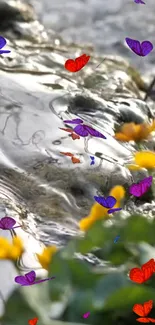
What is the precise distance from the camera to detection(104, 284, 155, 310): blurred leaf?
1.15m

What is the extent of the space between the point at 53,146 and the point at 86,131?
0.44ft

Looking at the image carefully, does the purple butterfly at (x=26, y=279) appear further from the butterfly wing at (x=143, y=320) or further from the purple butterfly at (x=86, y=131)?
the purple butterfly at (x=86, y=131)

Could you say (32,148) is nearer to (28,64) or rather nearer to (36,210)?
(36,210)

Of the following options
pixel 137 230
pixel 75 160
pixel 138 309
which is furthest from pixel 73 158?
pixel 138 309

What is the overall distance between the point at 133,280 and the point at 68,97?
148 centimetres

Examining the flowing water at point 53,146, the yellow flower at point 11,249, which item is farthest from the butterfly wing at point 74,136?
the yellow flower at point 11,249

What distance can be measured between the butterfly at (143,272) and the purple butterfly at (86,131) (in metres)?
1.04

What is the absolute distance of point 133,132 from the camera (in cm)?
254

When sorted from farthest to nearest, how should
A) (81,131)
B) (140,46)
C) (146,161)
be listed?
(81,131) < (140,46) < (146,161)

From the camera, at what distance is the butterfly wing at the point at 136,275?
49.0 inches

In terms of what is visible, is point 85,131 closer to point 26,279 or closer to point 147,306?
point 26,279

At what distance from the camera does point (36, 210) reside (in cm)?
203

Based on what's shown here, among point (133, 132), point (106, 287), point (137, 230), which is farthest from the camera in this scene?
point (133, 132)

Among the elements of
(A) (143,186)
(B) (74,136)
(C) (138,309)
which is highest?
(C) (138,309)
